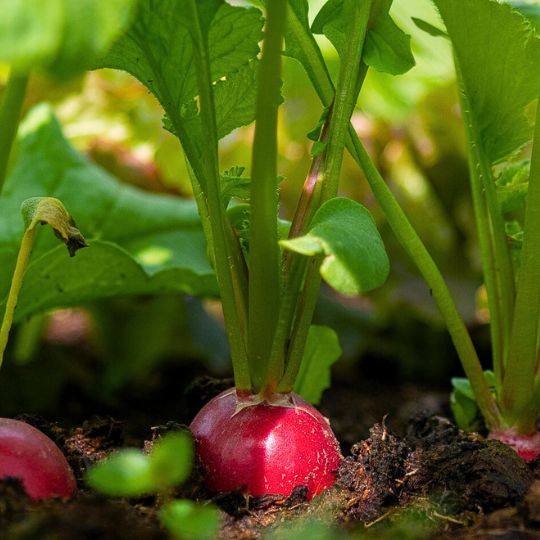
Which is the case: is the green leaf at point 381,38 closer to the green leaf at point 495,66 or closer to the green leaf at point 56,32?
the green leaf at point 495,66

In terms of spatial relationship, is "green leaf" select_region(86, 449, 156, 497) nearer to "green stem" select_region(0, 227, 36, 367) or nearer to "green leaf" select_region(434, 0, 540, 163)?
"green stem" select_region(0, 227, 36, 367)

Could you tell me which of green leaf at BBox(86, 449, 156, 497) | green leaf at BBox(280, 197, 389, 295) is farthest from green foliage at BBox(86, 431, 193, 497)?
green leaf at BBox(280, 197, 389, 295)

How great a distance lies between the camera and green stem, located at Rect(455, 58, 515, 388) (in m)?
0.98

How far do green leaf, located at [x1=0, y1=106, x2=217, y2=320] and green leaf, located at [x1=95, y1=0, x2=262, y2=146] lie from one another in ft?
0.98

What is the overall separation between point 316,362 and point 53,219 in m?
0.44

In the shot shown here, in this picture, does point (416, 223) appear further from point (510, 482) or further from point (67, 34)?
point (67, 34)

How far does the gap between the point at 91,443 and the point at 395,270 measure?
139 cm

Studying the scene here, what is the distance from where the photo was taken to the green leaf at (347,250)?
640 millimetres

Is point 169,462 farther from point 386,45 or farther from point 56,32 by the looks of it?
point 386,45

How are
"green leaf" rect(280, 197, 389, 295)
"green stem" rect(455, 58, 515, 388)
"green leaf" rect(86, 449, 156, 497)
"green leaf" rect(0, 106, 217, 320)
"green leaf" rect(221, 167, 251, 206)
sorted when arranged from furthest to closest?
"green leaf" rect(0, 106, 217, 320) → "green stem" rect(455, 58, 515, 388) → "green leaf" rect(221, 167, 251, 206) → "green leaf" rect(280, 197, 389, 295) → "green leaf" rect(86, 449, 156, 497)

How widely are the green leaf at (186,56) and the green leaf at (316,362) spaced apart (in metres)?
0.32

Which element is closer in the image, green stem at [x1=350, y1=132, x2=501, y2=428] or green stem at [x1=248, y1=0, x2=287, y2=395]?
green stem at [x1=248, y1=0, x2=287, y2=395]

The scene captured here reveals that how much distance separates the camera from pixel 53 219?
2.53 feet

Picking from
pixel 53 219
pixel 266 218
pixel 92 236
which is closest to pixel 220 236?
pixel 266 218
